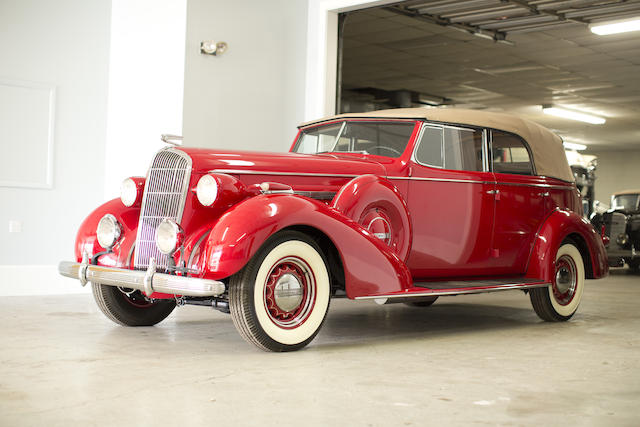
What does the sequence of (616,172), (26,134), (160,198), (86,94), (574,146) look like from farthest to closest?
(616,172) < (574,146) < (86,94) < (26,134) < (160,198)

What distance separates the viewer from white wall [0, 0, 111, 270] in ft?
25.8

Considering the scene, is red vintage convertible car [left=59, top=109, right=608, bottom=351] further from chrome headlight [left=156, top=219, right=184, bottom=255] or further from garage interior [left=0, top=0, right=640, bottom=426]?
garage interior [left=0, top=0, right=640, bottom=426]

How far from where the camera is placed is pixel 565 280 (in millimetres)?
6180

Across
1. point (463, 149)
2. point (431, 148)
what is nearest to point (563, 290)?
point (463, 149)

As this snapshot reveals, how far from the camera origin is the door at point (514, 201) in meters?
5.83

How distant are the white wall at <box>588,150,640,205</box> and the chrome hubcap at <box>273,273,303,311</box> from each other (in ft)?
86.7

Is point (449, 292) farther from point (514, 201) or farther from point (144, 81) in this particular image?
point (144, 81)

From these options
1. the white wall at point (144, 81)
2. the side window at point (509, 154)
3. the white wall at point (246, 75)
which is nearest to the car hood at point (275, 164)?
the side window at point (509, 154)

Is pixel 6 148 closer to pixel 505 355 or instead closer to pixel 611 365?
pixel 505 355

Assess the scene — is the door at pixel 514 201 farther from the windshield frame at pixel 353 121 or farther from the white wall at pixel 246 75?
the white wall at pixel 246 75

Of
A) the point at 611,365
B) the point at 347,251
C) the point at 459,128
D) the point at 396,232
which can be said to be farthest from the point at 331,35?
the point at 611,365

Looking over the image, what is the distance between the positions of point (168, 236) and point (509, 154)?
10.5ft

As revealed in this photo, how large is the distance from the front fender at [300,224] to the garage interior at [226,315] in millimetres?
470

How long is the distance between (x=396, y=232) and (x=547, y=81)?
41.8 feet
